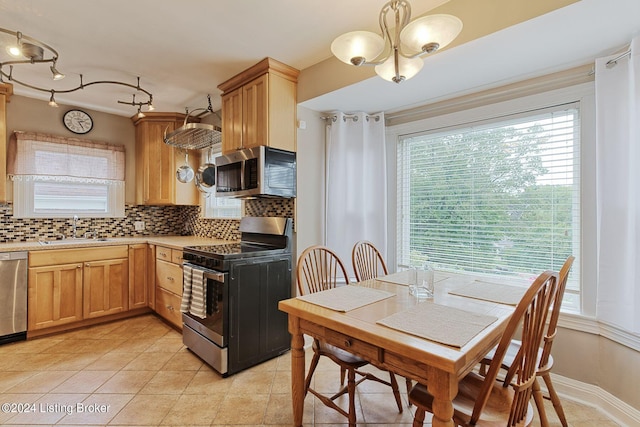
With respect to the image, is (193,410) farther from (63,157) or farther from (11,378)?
(63,157)

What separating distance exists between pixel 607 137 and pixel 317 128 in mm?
2116

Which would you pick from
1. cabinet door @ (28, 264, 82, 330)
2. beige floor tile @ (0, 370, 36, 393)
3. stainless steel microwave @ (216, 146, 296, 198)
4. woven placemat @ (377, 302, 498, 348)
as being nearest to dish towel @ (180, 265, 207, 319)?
stainless steel microwave @ (216, 146, 296, 198)

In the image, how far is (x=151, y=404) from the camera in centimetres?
195

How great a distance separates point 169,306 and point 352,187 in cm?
226

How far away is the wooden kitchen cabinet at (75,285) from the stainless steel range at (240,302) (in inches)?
49.7

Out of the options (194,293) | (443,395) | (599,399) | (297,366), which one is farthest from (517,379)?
(194,293)

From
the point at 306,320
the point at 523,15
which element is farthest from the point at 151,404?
the point at 523,15

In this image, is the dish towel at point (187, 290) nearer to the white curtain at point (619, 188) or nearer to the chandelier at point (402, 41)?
the chandelier at point (402, 41)

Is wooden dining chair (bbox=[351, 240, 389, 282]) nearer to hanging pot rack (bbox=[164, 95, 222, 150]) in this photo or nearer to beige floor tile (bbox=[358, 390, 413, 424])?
beige floor tile (bbox=[358, 390, 413, 424])

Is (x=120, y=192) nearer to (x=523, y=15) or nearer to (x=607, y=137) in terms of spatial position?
(x=523, y=15)

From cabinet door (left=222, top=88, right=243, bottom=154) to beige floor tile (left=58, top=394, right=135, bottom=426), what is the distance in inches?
83.0

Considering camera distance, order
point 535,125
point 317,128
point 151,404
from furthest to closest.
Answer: point 317,128 → point 535,125 → point 151,404

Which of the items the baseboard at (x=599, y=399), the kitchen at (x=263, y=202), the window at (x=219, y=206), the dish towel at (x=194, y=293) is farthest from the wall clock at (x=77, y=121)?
the baseboard at (x=599, y=399)

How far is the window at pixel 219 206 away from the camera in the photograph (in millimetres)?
3656
